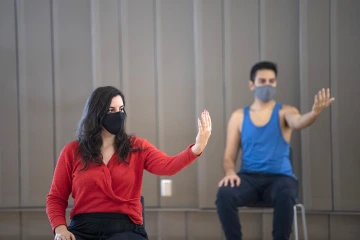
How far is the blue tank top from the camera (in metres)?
3.61

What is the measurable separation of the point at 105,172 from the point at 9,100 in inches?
79.4

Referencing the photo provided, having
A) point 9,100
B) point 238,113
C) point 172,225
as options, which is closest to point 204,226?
point 172,225

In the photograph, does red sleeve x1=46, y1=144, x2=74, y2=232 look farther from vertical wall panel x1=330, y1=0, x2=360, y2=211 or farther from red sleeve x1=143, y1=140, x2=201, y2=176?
vertical wall panel x1=330, y1=0, x2=360, y2=211

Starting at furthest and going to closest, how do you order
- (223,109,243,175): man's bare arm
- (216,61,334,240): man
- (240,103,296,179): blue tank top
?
(223,109,243,175): man's bare arm, (240,103,296,179): blue tank top, (216,61,334,240): man

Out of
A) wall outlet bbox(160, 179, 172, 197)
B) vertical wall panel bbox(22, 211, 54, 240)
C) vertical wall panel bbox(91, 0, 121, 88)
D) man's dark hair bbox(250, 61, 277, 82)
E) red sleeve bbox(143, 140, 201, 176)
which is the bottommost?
vertical wall panel bbox(22, 211, 54, 240)

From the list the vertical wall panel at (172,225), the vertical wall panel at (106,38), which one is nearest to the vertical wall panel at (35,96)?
the vertical wall panel at (106,38)

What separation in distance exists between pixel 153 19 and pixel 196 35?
38 centimetres

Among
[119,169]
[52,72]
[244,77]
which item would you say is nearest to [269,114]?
[244,77]

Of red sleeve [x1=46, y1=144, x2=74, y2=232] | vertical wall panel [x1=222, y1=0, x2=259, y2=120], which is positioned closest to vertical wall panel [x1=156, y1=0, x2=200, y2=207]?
vertical wall panel [x1=222, y1=0, x2=259, y2=120]

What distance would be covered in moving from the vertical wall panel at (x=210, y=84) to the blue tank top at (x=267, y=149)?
38 centimetres

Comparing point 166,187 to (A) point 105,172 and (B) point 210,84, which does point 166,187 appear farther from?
(A) point 105,172

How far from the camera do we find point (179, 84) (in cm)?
414

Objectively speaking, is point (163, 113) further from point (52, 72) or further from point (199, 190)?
point (52, 72)

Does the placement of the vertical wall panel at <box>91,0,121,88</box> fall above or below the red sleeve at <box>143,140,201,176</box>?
above
